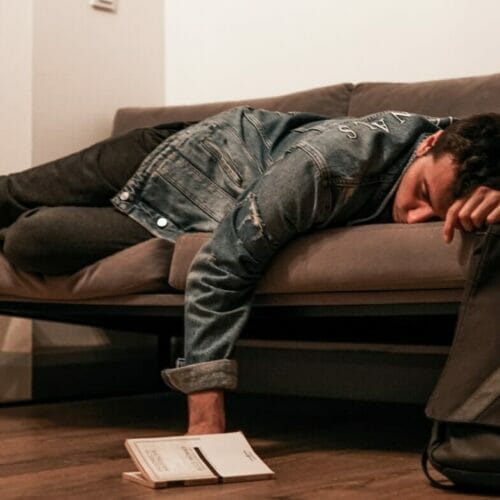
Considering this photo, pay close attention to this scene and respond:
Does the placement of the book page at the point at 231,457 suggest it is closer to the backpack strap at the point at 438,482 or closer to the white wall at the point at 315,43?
the backpack strap at the point at 438,482

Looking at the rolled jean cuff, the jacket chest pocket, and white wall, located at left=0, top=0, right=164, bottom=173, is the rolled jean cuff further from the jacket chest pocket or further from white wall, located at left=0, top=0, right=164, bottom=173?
white wall, located at left=0, top=0, right=164, bottom=173

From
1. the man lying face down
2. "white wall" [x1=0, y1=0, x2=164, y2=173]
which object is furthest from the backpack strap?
"white wall" [x1=0, y1=0, x2=164, y2=173]

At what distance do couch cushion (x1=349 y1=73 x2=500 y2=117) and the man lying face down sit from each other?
264 millimetres

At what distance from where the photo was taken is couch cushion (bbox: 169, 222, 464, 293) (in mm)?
1592

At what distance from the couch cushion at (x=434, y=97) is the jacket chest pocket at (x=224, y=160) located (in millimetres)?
486

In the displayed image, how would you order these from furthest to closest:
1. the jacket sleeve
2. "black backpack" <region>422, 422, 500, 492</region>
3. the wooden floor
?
the jacket sleeve
the wooden floor
"black backpack" <region>422, 422, 500, 492</region>

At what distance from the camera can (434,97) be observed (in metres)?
2.25

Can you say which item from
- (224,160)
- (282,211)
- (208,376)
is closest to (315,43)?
(224,160)

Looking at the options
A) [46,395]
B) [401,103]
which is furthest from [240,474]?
[46,395]

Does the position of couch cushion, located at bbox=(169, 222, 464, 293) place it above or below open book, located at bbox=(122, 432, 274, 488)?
above

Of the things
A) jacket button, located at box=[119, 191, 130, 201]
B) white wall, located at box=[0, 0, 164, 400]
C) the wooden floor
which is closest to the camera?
the wooden floor

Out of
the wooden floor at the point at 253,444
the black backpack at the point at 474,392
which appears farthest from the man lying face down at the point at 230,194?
the wooden floor at the point at 253,444

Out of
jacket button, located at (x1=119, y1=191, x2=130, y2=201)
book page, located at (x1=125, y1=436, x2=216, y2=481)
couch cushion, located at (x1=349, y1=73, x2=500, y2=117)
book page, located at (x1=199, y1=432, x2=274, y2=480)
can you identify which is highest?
couch cushion, located at (x1=349, y1=73, x2=500, y2=117)

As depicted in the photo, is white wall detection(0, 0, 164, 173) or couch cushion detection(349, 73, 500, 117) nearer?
couch cushion detection(349, 73, 500, 117)
